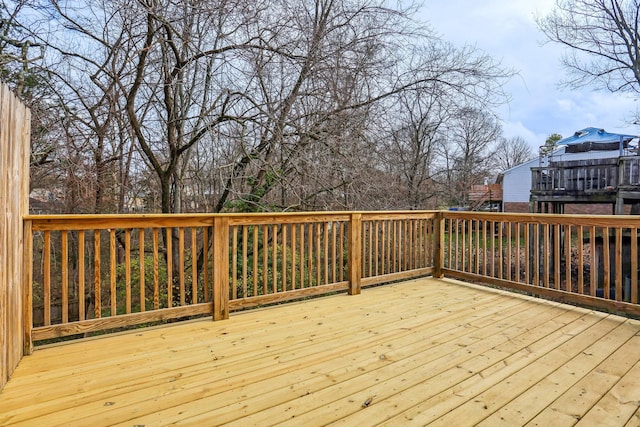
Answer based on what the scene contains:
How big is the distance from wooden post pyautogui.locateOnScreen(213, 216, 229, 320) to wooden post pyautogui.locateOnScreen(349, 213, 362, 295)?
4.72 feet

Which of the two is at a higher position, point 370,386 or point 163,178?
point 163,178

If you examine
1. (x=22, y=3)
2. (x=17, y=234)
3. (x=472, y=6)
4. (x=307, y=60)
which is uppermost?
(x=472, y=6)

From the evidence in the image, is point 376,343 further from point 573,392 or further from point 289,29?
point 289,29

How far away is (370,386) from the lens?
1.98 metres

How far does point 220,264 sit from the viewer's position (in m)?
3.14

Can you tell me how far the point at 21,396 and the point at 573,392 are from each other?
2873 mm

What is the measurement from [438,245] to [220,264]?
9.85 feet

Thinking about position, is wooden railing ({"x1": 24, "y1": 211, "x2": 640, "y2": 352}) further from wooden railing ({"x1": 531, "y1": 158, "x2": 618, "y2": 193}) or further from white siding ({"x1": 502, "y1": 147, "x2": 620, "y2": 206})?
white siding ({"x1": 502, "y1": 147, "x2": 620, "y2": 206})

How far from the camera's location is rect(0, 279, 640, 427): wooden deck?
1717 millimetres

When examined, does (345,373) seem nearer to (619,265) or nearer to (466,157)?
(619,265)

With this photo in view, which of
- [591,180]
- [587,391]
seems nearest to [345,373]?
[587,391]

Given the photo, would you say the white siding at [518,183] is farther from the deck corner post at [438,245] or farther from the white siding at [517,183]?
the deck corner post at [438,245]

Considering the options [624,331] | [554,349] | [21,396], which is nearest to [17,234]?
[21,396]

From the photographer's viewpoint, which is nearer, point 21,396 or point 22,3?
point 21,396
